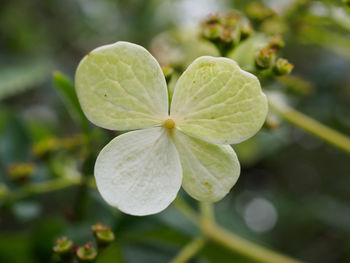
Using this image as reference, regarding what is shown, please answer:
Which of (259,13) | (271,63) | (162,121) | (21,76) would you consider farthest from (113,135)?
(21,76)

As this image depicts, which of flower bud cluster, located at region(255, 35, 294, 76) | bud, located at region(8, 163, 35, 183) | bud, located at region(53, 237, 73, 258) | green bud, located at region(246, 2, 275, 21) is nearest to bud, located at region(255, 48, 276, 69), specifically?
flower bud cluster, located at region(255, 35, 294, 76)

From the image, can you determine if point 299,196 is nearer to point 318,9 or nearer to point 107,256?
point 318,9

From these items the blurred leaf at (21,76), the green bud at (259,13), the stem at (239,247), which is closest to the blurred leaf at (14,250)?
the stem at (239,247)

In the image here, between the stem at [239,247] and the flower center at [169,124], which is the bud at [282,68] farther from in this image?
the stem at [239,247]

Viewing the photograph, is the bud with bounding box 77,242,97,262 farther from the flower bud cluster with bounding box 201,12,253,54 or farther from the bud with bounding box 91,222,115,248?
the flower bud cluster with bounding box 201,12,253,54

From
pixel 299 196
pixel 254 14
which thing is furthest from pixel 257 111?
pixel 299 196

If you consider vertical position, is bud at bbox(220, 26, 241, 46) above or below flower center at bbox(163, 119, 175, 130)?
above

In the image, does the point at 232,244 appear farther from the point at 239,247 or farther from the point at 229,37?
the point at 229,37
